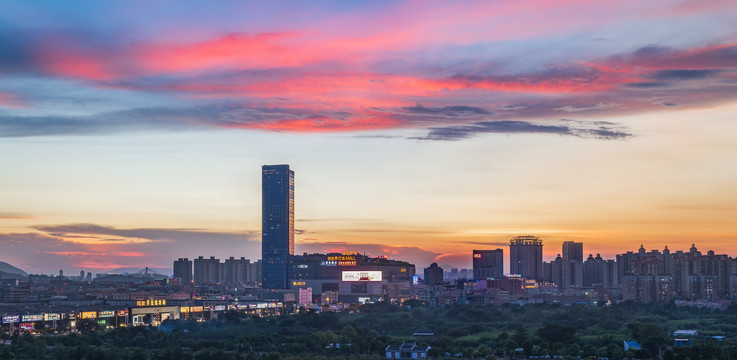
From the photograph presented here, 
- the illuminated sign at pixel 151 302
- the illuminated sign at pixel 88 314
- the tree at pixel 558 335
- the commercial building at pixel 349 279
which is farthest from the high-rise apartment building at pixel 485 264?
the tree at pixel 558 335

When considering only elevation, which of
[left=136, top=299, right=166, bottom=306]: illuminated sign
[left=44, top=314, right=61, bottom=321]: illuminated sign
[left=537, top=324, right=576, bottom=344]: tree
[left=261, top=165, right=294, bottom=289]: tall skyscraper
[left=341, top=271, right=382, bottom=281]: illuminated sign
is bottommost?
[left=136, top=299, right=166, bottom=306]: illuminated sign

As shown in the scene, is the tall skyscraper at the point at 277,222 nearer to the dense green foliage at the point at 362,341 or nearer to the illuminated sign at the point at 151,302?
the illuminated sign at the point at 151,302

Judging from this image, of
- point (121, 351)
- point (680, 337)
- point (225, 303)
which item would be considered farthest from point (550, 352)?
point (225, 303)

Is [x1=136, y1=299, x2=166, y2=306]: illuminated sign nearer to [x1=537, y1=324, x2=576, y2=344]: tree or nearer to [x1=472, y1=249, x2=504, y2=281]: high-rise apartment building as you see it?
[x1=537, y1=324, x2=576, y2=344]: tree

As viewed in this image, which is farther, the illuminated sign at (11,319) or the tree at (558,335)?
the illuminated sign at (11,319)

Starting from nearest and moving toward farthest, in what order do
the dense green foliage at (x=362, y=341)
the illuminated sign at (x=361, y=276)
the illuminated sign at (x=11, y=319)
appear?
the dense green foliage at (x=362, y=341) < the illuminated sign at (x=11, y=319) < the illuminated sign at (x=361, y=276)

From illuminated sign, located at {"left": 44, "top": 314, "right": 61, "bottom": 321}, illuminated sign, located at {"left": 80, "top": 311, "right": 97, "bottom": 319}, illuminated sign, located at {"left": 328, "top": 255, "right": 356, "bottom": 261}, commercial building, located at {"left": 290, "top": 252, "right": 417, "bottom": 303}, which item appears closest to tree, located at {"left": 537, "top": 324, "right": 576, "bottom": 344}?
illuminated sign, located at {"left": 44, "top": 314, "right": 61, "bottom": 321}

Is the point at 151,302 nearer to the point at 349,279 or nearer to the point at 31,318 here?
the point at 31,318
